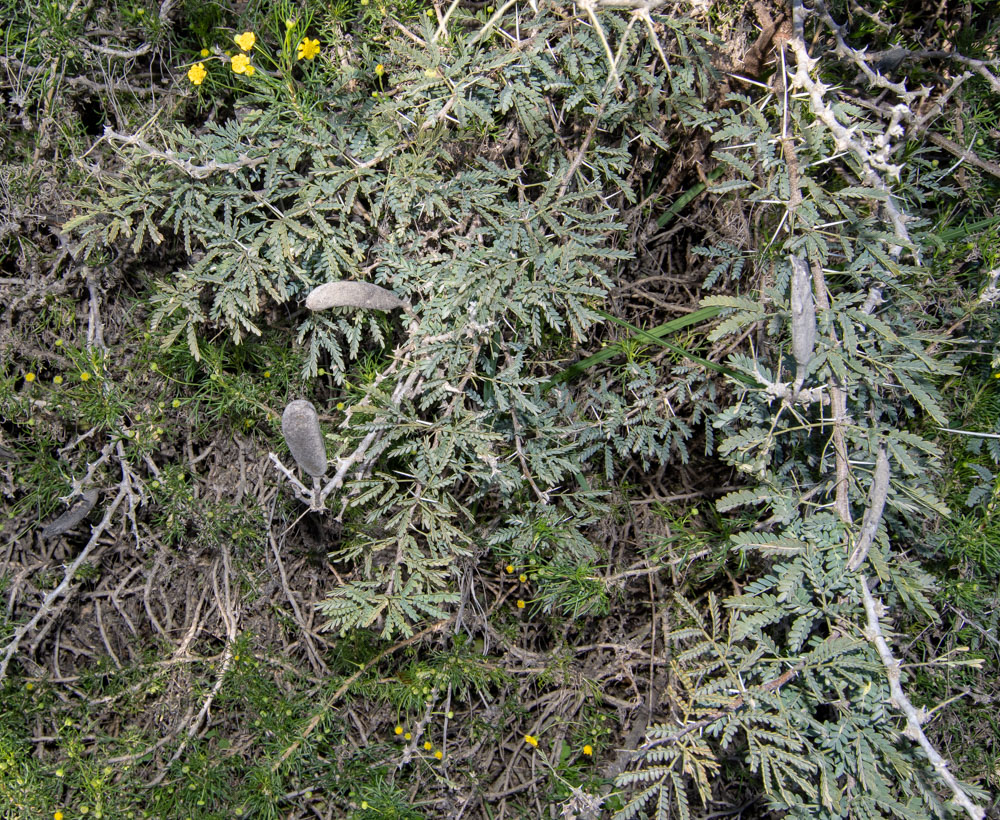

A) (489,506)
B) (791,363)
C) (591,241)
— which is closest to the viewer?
(591,241)

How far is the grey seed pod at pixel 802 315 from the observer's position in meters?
2.55

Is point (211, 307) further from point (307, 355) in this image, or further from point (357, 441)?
point (357, 441)

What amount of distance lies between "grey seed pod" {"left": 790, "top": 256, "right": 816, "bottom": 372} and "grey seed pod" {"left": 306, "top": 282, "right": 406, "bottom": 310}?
4.91ft

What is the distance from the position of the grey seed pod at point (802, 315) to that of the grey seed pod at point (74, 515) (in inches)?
116

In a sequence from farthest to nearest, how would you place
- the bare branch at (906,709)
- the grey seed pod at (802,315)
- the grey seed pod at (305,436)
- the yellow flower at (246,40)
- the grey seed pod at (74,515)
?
the grey seed pod at (74,515) → the yellow flower at (246,40) → the grey seed pod at (305,436) → the grey seed pod at (802,315) → the bare branch at (906,709)

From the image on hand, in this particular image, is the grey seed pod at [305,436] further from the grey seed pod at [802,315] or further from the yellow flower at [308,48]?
the grey seed pod at [802,315]

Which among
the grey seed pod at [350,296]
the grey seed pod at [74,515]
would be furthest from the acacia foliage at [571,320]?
the grey seed pod at [74,515]

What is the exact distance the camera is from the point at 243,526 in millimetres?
3215

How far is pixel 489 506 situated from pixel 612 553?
593 mm

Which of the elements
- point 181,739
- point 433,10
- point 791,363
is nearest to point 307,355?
point 433,10

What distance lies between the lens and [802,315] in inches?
100

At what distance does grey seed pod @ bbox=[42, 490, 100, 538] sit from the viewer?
3.16 m

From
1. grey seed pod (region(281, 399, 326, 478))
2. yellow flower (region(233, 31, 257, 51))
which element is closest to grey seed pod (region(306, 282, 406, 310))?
grey seed pod (region(281, 399, 326, 478))

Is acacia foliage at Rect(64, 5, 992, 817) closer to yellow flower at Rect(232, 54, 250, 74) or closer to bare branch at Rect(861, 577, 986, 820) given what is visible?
bare branch at Rect(861, 577, 986, 820)
